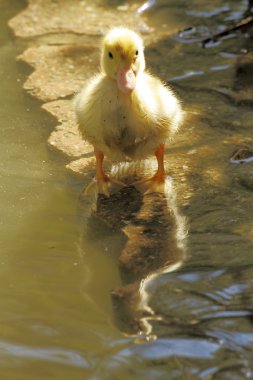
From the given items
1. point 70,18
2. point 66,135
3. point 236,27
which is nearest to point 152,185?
point 66,135

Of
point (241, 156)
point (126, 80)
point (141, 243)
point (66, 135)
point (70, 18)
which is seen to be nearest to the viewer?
point (141, 243)

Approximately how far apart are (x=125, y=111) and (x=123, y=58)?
23 centimetres

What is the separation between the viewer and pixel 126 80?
3.32 m

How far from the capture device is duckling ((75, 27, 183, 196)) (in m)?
3.37

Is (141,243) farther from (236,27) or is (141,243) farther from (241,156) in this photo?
(236,27)

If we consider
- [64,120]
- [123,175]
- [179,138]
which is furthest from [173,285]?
[64,120]

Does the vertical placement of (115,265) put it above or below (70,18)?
above

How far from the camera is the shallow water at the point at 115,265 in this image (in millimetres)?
2344

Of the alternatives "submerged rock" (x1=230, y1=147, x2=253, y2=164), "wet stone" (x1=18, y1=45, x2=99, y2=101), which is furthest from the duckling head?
"wet stone" (x1=18, y1=45, x2=99, y2=101)

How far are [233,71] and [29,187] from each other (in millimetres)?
1785

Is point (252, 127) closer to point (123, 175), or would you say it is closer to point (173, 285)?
point (123, 175)

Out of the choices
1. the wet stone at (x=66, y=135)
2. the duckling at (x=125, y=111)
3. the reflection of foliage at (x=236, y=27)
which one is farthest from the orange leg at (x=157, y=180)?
the reflection of foliage at (x=236, y=27)

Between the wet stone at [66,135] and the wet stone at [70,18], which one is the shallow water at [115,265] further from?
the wet stone at [70,18]

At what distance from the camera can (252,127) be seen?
3977mm
